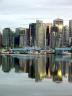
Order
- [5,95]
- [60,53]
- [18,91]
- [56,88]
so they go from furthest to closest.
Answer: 1. [60,53]
2. [56,88]
3. [18,91]
4. [5,95]

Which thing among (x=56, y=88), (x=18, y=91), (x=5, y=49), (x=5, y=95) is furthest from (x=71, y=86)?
(x=5, y=49)

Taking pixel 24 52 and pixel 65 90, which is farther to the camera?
pixel 24 52

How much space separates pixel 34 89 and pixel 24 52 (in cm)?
13140

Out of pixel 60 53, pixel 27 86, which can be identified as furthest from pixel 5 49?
pixel 27 86

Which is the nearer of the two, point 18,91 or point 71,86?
point 18,91

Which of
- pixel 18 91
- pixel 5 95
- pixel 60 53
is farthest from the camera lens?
pixel 60 53

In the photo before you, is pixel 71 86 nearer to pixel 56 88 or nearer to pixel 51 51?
pixel 56 88

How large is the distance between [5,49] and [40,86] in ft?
438

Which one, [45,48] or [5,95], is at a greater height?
[5,95]

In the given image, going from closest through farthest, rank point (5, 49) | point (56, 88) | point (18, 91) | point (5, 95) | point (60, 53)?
point (5, 95) → point (18, 91) → point (56, 88) → point (60, 53) → point (5, 49)

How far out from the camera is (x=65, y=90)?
29922mm

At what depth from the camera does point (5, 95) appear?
88.6 ft

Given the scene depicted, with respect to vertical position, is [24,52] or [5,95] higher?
[5,95]

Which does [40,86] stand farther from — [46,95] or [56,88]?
[46,95]
